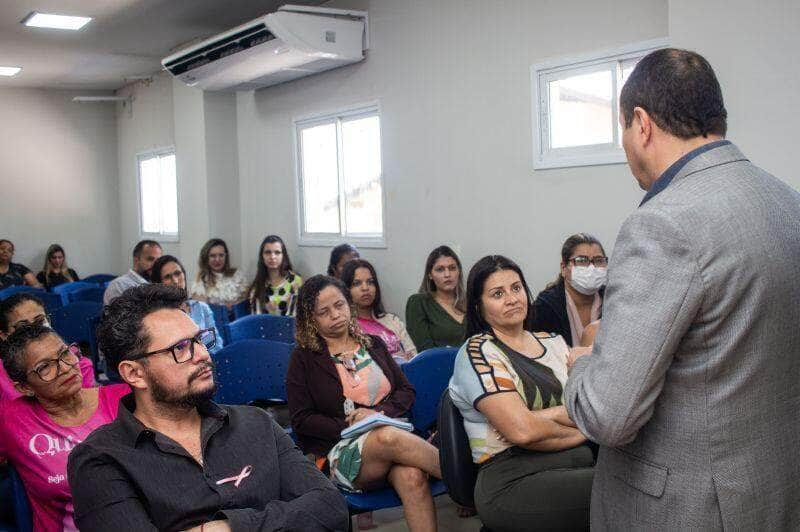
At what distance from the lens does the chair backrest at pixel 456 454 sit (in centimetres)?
237

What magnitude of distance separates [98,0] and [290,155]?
1.95 meters

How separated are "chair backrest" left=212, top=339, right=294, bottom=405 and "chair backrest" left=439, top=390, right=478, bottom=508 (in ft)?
4.36

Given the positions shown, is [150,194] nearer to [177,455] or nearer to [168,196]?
[168,196]

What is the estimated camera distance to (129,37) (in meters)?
7.50

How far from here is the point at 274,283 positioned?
6414mm

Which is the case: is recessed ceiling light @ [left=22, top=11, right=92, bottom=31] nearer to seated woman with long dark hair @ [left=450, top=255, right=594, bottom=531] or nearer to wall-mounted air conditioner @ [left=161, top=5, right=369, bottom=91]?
wall-mounted air conditioner @ [left=161, top=5, right=369, bottom=91]

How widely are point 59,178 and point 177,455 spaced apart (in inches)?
385

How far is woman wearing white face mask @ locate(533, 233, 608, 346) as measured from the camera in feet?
12.1

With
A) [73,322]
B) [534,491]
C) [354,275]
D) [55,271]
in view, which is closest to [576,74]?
[354,275]

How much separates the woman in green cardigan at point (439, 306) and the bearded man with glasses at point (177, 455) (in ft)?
8.57

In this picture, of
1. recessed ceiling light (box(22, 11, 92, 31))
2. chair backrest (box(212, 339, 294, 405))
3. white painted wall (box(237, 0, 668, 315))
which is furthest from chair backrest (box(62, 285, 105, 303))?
chair backrest (box(212, 339, 294, 405))

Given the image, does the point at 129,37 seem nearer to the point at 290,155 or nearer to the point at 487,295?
the point at 290,155

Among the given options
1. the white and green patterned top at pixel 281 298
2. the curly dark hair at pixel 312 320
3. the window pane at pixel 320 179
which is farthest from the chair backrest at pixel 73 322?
the curly dark hair at pixel 312 320

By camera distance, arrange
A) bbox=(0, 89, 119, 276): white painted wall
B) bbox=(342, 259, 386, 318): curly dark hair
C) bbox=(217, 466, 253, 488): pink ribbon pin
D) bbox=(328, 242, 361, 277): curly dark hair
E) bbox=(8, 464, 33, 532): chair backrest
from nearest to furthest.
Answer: bbox=(217, 466, 253, 488): pink ribbon pin < bbox=(8, 464, 33, 532): chair backrest < bbox=(342, 259, 386, 318): curly dark hair < bbox=(328, 242, 361, 277): curly dark hair < bbox=(0, 89, 119, 276): white painted wall
